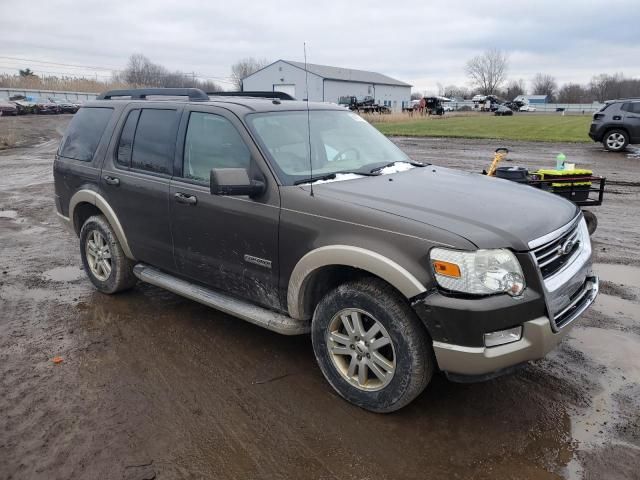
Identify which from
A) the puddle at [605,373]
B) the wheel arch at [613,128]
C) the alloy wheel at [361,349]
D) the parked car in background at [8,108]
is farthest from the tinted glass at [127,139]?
the parked car in background at [8,108]

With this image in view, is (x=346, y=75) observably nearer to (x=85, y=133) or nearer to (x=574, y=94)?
(x=574, y=94)

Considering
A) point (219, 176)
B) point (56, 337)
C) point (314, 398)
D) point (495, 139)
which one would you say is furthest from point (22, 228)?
point (495, 139)

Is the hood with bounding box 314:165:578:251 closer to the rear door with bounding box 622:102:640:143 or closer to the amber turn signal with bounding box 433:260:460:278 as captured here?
the amber turn signal with bounding box 433:260:460:278

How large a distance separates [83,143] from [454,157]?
14.2 metres

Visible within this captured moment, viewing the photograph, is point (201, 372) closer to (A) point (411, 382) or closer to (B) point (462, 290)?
(A) point (411, 382)

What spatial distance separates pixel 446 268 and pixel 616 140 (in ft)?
60.9

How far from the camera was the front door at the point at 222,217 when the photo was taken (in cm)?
374

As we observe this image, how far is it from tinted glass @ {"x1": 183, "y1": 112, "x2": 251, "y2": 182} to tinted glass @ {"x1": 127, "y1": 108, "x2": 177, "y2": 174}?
0.23 m

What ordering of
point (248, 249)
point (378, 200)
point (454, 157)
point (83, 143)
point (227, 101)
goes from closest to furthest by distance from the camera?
point (378, 200) < point (248, 249) < point (227, 101) < point (83, 143) < point (454, 157)

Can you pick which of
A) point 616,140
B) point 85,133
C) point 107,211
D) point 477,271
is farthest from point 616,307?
point 616,140

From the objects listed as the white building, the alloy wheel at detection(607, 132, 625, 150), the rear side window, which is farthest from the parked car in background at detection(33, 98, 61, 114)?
the rear side window

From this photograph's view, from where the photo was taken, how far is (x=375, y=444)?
307cm

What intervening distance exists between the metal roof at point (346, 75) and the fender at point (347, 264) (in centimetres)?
6472

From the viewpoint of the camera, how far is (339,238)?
3291 mm
